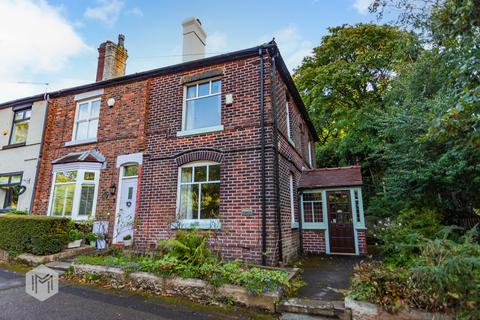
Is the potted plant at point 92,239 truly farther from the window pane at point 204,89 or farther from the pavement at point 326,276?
the pavement at point 326,276

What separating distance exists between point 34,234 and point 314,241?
375 inches

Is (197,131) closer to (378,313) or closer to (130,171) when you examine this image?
(130,171)

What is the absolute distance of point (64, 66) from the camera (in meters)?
9.80

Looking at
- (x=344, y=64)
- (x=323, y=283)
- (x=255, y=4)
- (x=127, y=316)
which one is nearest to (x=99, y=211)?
(x=127, y=316)

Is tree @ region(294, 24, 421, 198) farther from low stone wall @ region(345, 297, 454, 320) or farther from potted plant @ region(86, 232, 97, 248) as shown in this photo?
potted plant @ region(86, 232, 97, 248)

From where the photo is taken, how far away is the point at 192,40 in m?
10.2

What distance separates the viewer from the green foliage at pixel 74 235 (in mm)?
8086

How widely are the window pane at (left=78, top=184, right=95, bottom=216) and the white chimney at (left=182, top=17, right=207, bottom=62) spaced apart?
626 cm

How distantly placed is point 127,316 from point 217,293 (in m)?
1.57

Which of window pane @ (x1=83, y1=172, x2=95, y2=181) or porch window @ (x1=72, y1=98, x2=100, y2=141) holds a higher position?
porch window @ (x1=72, y1=98, x2=100, y2=141)

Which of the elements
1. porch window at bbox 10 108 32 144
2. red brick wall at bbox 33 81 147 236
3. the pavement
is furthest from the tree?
porch window at bbox 10 108 32 144

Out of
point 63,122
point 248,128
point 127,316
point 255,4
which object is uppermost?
point 255,4

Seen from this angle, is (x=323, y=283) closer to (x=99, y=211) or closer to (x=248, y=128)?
(x=248, y=128)

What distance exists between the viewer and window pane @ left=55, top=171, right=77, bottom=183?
936cm
